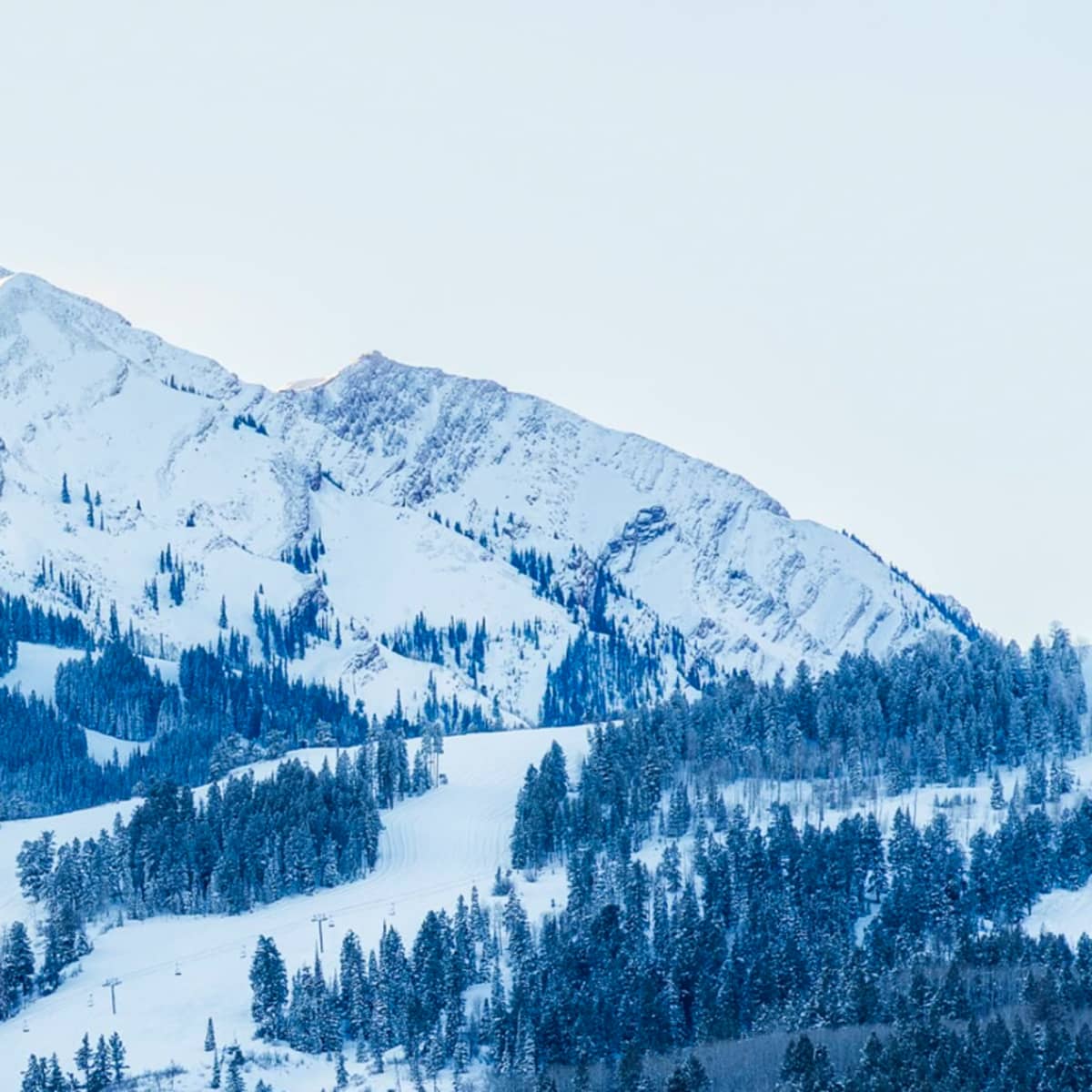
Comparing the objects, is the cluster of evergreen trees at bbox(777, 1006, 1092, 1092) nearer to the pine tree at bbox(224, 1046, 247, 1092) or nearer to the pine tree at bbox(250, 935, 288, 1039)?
the pine tree at bbox(224, 1046, 247, 1092)

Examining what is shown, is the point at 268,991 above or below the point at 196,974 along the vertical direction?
below

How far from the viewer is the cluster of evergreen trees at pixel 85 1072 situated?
151250mm

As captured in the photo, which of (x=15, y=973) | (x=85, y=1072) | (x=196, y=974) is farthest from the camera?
(x=196, y=974)

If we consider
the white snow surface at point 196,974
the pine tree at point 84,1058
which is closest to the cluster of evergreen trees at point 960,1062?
the white snow surface at point 196,974

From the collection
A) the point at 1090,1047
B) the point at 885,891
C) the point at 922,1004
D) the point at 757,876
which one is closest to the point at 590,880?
the point at 757,876

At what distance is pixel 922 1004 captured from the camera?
149 metres

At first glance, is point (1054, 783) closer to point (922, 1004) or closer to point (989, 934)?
point (989, 934)

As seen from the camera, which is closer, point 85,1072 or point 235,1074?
point 235,1074

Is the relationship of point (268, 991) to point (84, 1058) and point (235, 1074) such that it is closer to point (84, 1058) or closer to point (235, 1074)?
point (235, 1074)

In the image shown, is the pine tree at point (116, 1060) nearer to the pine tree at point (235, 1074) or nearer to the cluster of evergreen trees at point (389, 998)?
the pine tree at point (235, 1074)

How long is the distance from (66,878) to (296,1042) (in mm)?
45135

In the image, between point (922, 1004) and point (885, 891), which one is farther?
point (885, 891)

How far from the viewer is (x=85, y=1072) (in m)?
154

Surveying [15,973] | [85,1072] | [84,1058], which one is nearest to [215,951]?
[15,973]
